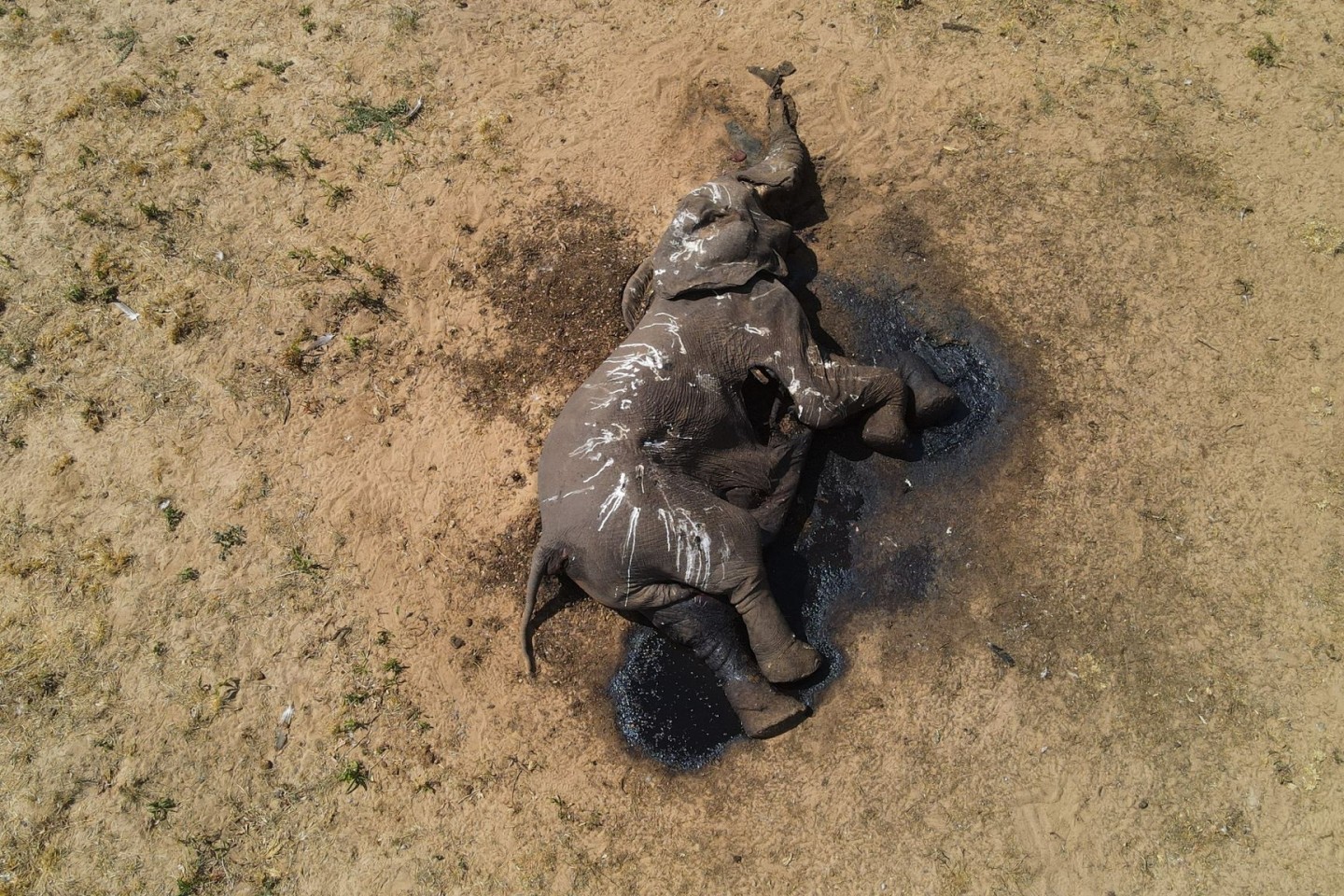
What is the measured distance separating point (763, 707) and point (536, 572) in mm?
1645

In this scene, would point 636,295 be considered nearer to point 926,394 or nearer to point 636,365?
point 636,365

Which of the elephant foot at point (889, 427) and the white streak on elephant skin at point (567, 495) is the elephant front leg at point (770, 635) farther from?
the elephant foot at point (889, 427)

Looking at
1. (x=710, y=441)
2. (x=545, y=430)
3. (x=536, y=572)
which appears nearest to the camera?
(x=536, y=572)

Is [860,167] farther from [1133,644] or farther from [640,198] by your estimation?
[1133,644]

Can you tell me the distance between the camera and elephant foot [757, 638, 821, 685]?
191 inches

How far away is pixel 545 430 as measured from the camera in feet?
19.4

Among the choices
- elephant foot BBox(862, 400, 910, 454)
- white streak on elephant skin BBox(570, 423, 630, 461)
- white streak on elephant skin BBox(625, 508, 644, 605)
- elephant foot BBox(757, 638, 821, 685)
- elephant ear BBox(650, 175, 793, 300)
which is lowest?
elephant foot BBox(757, 638, 821, 685)

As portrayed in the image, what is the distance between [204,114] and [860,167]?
6070mm

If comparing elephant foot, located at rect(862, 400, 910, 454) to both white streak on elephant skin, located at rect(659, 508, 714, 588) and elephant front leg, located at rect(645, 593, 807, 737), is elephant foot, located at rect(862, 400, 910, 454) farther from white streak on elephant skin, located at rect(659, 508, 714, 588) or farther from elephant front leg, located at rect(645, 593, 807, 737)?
elephant front leg, located at rect(645, 593, 807, 737)

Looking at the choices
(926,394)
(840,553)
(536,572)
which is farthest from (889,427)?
(536,572)

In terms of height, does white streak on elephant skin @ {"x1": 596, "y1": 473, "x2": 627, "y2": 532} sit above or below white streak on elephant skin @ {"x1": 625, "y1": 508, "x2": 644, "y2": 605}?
above

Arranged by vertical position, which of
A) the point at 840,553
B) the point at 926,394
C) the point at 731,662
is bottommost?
the point at 731,662

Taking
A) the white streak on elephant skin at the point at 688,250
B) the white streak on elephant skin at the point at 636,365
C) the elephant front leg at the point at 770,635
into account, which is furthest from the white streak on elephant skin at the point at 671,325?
the elephant front leg at the point at 770,635

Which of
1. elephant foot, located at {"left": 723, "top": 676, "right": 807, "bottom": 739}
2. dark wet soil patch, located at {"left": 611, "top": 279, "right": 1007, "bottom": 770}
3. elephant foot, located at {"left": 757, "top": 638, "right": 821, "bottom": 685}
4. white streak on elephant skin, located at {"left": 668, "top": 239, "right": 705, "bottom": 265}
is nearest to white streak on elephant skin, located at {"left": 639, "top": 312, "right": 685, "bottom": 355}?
white streak on elephant skin, located at {"left": 668, "top": 239, "right": 705, "bottom": 265}
